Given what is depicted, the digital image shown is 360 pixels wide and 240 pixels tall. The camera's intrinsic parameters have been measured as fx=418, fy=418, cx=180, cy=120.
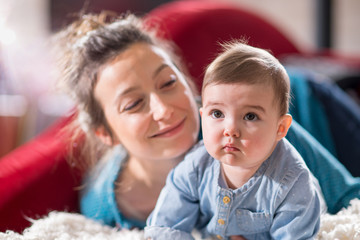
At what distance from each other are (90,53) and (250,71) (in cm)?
40

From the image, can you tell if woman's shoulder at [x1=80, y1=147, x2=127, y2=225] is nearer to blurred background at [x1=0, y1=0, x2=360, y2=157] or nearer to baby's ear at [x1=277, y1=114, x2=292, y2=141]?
baby's ear at [x1=277, y1=114, x2=292, y2=141]

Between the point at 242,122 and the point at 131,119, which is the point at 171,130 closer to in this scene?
the point at 131,119

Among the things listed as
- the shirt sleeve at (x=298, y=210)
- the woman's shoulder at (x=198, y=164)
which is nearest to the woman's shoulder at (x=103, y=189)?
the woman's shoulder at (x=198, y=164)

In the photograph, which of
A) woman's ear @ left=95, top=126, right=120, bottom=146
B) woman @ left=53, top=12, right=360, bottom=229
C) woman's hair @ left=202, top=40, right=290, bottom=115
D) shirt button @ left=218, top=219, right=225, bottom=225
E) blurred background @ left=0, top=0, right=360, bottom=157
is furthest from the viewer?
blurred background @ left=0, top=0, right=360, bottom=157

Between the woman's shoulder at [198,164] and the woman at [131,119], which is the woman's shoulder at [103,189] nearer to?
the woman at [131,119]

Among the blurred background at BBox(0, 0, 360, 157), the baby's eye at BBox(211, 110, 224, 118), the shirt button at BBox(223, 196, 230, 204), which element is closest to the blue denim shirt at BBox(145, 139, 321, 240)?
the shirt button at BBox(223, 196, 230, 204)

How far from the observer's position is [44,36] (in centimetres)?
265

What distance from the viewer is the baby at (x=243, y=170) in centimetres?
53

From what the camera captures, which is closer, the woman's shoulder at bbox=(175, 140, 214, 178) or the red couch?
the woman's shoulder at bbox=(175, 140, 214, 178)

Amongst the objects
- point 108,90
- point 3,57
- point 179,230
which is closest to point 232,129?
point 179,230

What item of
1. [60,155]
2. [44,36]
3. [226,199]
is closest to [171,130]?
[226,199]

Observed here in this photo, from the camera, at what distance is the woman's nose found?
0.71 meters

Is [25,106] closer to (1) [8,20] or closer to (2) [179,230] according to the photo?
(1) [8,20]

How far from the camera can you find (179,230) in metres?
0.66
